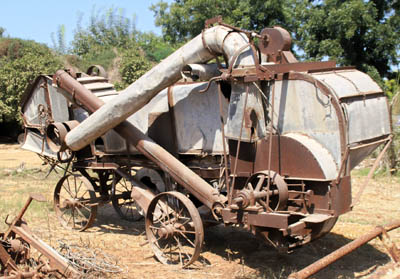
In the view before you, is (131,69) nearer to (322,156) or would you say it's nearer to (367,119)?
(367,119)

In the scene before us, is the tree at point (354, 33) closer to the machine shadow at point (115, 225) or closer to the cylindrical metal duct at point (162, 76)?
the machine shadow at point (115, 225)

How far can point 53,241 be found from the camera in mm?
7758

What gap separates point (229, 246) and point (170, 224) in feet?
3.97

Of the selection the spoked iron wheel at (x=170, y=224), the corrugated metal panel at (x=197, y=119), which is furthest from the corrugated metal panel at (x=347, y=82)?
the spoked iron wheel at (x=170, y=224)

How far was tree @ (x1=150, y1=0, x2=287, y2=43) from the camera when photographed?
73.6ft

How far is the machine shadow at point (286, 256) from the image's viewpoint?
637cm

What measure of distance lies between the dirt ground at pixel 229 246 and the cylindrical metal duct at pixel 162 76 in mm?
1665

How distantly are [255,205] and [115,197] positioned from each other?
3742 millimetres

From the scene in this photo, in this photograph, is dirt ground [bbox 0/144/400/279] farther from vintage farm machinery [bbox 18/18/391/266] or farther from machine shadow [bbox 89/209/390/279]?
vintage farm machinery [bbox 18/18/391/266]

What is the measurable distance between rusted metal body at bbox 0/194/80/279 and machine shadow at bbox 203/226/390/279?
2271 millimetres

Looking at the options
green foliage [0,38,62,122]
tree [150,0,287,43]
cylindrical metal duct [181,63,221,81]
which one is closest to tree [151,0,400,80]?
tree [150,0,287,43]

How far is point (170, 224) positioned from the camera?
268 inches

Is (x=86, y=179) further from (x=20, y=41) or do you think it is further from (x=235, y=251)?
(x=20, y=41)

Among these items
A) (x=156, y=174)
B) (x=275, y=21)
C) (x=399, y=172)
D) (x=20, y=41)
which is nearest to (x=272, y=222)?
(x=156, y=174)
